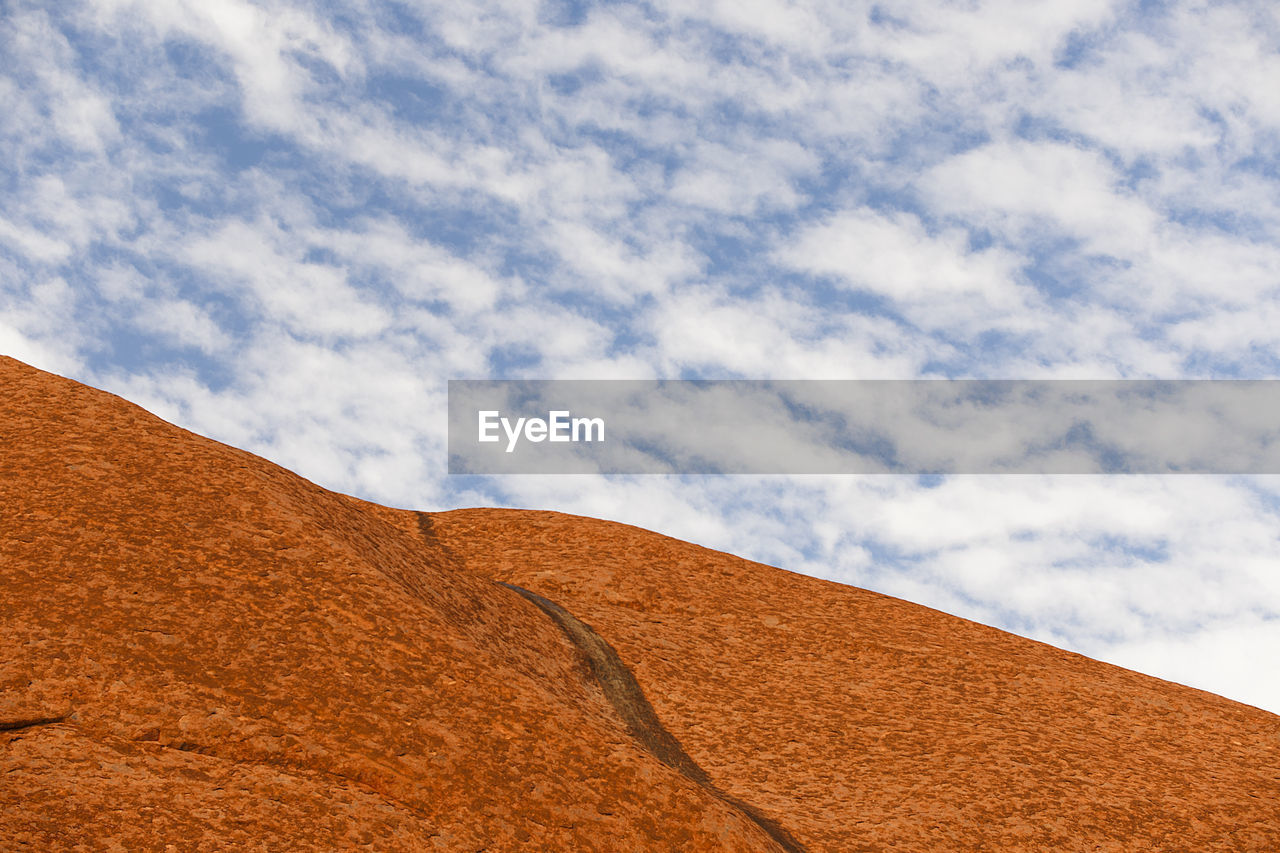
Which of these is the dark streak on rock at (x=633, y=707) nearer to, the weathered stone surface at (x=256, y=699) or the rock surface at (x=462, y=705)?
the rock surface at (x=462, y=705)

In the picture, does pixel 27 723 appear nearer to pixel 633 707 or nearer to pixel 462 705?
pixel 462 705

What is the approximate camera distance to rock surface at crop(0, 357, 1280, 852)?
10641mm

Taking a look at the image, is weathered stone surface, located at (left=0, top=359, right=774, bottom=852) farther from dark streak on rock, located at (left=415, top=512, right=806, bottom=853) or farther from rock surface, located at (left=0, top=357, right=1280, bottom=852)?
dark streak on rock, located at (left=415, top=512, right=806, bottom=853)

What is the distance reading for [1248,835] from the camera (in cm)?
1603

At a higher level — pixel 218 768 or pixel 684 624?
pixel 684 624

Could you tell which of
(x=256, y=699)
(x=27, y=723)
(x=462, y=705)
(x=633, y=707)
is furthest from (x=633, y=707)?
(x=27, y=723)

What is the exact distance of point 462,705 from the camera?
1252 cm

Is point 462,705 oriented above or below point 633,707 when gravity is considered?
below

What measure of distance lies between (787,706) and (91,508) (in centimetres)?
1229

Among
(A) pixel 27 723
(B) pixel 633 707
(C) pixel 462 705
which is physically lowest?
(A) pixel 27 723

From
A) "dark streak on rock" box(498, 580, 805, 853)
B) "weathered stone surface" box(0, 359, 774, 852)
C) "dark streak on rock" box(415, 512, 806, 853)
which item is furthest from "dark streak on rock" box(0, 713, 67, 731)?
"dark streak on rock" box(498, 580, 805, 853)

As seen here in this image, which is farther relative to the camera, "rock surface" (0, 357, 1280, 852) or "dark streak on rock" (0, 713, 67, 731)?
"rock surface" (0, 357, 1280, 852)

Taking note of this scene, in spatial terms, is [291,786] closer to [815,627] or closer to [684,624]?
[684,624]

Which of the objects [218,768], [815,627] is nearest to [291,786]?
[218,768]
